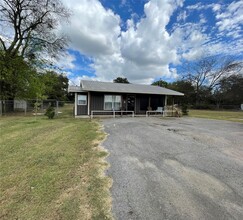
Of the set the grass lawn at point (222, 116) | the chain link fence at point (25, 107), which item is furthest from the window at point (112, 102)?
the grass lawn at point (222, 116)

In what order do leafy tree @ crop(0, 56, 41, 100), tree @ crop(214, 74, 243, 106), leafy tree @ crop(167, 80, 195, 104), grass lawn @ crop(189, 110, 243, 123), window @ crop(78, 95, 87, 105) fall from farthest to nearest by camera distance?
leafy tree @ crop(167, 80, 195, 104) → tree @ crop(214, 74, 243, 106) → grass lawn @ crop(189, 110, 243, 123) → leafy tree @ crop(0, 56, 41, 100) → window @ crop(78, 95, 87, 105)

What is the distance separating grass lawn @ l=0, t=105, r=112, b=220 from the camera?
235 centimetres

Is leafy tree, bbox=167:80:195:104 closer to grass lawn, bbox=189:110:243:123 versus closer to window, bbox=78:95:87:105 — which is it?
grass lawn, bbox=189:110:243:123

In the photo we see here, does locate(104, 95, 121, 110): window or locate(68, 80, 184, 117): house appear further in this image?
locate(104, 95, 121, 110): window

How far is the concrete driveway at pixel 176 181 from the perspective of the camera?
7.82 feet

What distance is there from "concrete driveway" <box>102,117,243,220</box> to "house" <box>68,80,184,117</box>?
9.59 metres

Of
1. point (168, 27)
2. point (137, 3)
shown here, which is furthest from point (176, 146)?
point (168, 27)

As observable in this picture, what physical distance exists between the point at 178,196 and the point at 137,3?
15.1 m

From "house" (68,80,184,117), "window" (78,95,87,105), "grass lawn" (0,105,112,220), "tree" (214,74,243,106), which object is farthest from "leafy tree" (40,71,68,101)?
"tree" (214,74,243,106)

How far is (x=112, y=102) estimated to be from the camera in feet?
51.7

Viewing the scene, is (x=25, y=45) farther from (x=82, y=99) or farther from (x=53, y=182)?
(x=53, y=182)

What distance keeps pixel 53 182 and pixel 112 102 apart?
1282cm

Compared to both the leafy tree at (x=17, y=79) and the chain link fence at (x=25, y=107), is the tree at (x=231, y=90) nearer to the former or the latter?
the chain link fence at (x=25, y=107)

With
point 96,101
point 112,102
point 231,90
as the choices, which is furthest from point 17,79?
point 231,90
